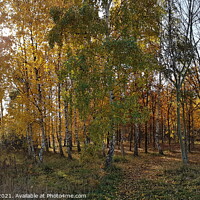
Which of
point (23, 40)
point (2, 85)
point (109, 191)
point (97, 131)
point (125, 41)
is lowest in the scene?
point (109, 191)

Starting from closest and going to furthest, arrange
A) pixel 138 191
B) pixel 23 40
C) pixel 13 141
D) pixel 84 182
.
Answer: pixel 138 191, pixel 84 182, pixel 23 40, pixel 13 141

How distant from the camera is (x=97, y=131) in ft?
31.2

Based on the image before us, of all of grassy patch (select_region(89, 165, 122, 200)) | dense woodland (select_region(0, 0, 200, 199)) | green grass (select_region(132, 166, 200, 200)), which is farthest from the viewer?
dense woodland (select_region(0, 0, 200, 199))

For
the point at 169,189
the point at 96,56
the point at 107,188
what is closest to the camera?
the point at 169,189

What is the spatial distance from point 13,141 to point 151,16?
2045cm

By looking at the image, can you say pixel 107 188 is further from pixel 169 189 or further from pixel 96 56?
pixel 96 56

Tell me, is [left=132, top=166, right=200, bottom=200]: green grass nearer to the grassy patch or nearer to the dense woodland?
the grassy patch

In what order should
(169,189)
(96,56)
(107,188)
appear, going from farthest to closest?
(96,56), (107,188), (169,189)

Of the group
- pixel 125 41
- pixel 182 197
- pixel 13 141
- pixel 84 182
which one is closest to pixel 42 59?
pixel 125 41

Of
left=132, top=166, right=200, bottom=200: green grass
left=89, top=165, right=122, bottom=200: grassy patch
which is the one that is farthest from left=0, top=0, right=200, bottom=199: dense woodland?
left=132, top=166, right=200, bottom=200: green grass

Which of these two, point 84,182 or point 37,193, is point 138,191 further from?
point 37,193

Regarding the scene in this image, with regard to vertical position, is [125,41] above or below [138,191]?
above

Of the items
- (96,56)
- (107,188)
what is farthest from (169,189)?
(96,56)

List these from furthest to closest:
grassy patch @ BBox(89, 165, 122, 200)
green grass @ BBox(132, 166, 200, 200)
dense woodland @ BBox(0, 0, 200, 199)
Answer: dense woodland @ BBox(0, 0, 200, 199)
grassy patch @ BBox(89, 165, 122, 200)
green grass @ BBox(132, 166, 200, 200)
